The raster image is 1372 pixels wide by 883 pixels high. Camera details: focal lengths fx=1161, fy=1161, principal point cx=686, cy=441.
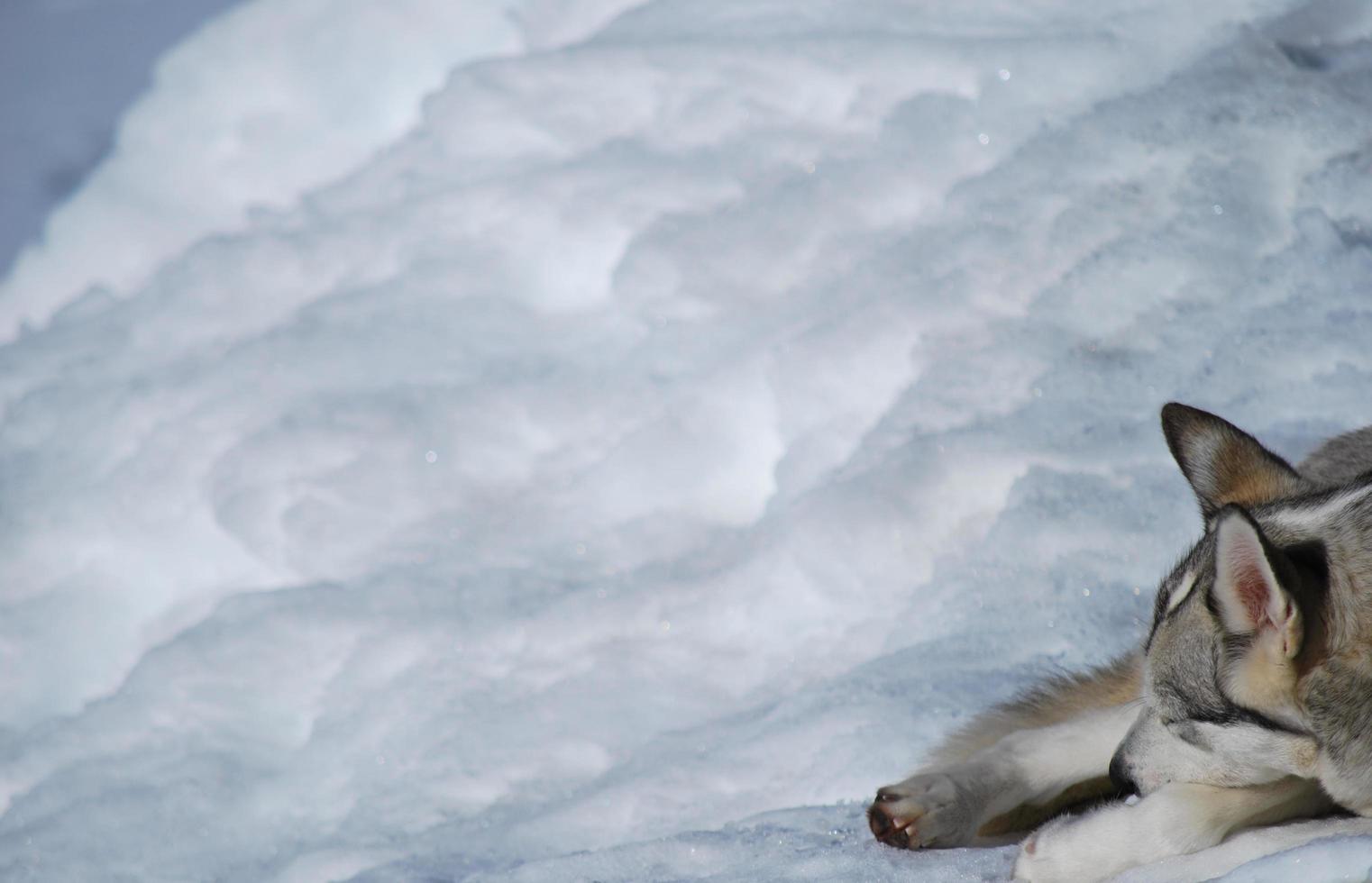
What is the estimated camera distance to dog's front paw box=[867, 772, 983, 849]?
75.0 inches

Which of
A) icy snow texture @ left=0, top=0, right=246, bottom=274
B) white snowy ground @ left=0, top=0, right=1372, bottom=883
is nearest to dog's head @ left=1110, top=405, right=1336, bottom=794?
white snowy ground @ left=0, top=0, right=1372, bottom=883

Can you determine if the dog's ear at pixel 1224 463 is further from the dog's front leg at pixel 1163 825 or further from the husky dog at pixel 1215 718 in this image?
the dog's front leg at pixel 1163 825

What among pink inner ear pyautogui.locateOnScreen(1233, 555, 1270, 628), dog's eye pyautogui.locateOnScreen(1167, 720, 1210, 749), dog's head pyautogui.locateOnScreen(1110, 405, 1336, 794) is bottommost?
dog's eye pyautogui.locateOnScreen(1167, 720, 1210, 749)

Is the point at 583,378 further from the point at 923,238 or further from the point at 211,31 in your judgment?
the point at 211,31

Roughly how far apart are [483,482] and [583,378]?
0.53 m

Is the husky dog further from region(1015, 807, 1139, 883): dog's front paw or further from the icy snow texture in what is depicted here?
the icy snow texture

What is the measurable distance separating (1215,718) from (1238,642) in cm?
A: 14

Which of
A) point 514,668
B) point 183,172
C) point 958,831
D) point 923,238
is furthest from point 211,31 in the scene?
point 958,831

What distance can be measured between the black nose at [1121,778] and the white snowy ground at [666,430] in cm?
18

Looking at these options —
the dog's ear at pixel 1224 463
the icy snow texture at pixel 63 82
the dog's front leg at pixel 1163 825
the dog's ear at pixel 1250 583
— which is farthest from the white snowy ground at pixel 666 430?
the icy snow texture at pixel 63 82

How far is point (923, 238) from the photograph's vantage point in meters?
4.11

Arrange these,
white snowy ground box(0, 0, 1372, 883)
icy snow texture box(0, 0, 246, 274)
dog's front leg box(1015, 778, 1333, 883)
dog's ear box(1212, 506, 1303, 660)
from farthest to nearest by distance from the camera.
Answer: icy snow texture box(0, 0, 246, 274)
white snowy ground box(0, 0, 1372, 883)
dog's front leg box(1015, 778, 1333, 883)
dog's ear box(1212, 506, 1303, 660)

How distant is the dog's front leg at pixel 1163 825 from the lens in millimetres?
1693

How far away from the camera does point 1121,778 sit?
1831 mm
